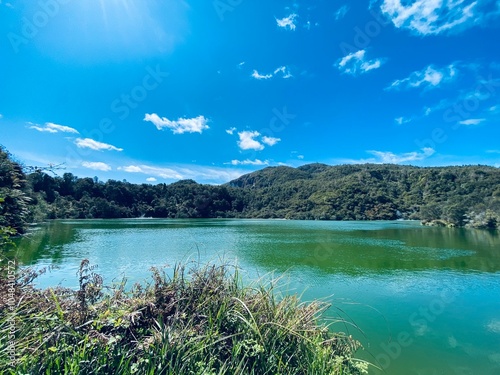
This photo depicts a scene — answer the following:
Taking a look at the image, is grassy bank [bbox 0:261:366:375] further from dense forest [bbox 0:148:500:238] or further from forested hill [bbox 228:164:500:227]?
dense forest [bbox 0:148:500:238]


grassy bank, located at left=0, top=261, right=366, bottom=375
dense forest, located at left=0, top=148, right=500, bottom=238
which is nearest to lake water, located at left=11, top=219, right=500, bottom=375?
grassy bank, located at left=0, top=261, right=366, bottom=375

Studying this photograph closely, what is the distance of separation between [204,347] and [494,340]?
9231mm

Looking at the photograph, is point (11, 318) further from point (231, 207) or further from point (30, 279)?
point (231, 207)

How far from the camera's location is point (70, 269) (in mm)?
14266

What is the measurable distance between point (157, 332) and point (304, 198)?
127m

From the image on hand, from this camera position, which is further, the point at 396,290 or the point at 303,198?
the point at 303,198

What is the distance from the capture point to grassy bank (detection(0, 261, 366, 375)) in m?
2.45

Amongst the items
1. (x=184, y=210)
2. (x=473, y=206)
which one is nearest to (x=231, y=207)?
(x=184, y=210)

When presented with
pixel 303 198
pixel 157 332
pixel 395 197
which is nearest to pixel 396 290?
pixel 157 332

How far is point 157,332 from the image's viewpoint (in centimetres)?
281

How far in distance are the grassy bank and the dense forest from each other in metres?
68.1

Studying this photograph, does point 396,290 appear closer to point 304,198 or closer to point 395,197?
point 395,197

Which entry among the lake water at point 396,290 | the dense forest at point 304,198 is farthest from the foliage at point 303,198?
the lake water at point 396,290

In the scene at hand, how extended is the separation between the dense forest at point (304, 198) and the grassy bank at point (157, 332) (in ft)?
223
